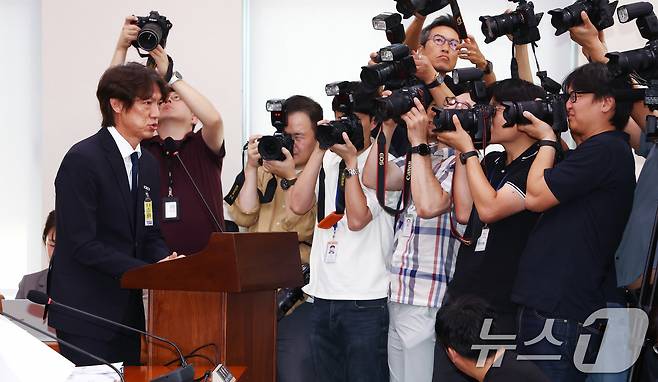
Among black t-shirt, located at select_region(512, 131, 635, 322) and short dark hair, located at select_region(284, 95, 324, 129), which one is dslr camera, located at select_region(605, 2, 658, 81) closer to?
black t-shirt, located at select_region(512, 131, 635, 322)

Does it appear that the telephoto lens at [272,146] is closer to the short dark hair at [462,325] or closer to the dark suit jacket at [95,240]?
the dark suit jacket at [95,240]

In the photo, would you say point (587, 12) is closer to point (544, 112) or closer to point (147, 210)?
point (544, 112)

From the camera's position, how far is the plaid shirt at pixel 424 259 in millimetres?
3215

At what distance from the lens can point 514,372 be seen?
2363mm

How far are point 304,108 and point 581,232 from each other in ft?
5.08

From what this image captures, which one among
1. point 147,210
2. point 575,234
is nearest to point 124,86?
point 147,210

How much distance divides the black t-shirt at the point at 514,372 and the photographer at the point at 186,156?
1638 mm

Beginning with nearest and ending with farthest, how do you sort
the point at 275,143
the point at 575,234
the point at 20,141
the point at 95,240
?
the point at 575,234 → the point at 95,240 → the point at 275,143 → the point at 20,141

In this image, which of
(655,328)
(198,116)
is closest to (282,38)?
(198,116)

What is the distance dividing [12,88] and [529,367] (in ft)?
12.3

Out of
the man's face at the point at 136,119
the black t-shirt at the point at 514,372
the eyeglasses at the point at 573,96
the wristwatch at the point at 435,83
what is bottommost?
the black t-shirt at the point at 514,372

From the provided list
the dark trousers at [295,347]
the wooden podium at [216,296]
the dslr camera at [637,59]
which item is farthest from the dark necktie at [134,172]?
the dslr camera at [637,59]

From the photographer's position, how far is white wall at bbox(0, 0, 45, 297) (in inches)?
203

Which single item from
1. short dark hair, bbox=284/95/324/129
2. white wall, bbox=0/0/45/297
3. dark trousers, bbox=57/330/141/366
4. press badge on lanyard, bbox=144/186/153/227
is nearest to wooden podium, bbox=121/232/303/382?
dark trousers, bbox=57/330/141/366
